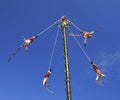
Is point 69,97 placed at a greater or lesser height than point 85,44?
lesser

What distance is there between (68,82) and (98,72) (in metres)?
3.75

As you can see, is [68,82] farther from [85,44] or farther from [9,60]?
[9,60]

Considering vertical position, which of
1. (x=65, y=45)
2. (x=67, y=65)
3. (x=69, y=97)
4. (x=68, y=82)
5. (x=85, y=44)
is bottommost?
(x=69, y=97)

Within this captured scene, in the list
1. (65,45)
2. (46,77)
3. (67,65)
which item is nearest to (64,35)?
(65,45)

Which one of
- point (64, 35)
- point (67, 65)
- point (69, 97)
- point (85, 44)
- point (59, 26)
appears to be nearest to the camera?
point (69, 97)

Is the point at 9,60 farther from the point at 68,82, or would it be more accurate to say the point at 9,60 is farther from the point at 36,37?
the point at 68,82

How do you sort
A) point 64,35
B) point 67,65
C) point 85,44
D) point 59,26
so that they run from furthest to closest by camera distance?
point 85,44 < point 59,26 < point 64,35 < point 67,65

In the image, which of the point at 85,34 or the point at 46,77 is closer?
the point at 46,77

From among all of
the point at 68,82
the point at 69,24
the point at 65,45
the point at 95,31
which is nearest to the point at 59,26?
the point at 69,24

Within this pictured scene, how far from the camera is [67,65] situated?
17031 millimetres

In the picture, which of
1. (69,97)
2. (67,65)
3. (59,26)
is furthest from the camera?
(59,26)

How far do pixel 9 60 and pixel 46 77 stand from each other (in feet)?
13.3

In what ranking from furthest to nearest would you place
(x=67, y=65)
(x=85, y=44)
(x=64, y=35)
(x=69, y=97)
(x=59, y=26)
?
(x=85, y=44) < (x=59, y=26) < (x=64, y=35) < (x=67, y=65) < (x=69, y=97)

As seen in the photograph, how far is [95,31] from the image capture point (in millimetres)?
21281
